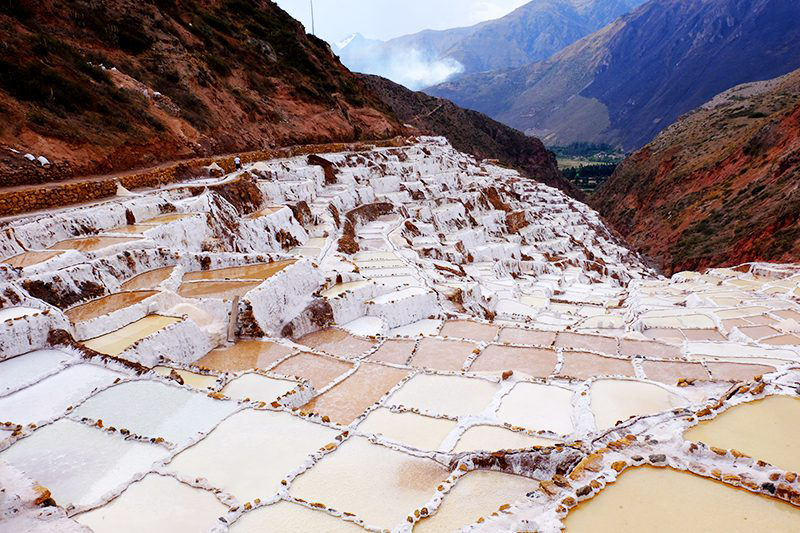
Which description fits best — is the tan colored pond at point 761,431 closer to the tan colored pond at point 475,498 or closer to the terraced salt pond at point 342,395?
the terraced salt pond at point 342,395

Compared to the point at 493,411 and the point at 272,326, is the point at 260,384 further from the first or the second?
the point at 493,411

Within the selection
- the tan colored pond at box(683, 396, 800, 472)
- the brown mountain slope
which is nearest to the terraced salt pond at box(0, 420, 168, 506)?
the tan colored pond at box(683, 396, 800, 472)

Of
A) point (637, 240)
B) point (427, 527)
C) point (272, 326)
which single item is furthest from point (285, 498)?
point (637, 240)

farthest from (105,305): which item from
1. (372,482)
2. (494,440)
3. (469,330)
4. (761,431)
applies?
(761,431)

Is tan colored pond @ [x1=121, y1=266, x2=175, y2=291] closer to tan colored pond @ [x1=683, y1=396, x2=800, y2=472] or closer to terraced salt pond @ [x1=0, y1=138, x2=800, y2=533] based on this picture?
terraced salt pond @ [x1=0, y1=138, x2=800, y2=533]

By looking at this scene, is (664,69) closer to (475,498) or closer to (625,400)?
(625,400)

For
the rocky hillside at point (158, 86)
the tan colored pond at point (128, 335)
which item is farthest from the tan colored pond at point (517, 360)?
the rocky hillside at point (158, 86)
